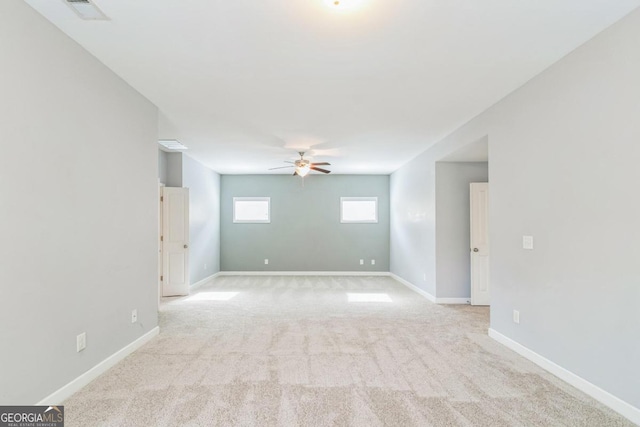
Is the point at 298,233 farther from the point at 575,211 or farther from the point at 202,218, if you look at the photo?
the point at 575,211

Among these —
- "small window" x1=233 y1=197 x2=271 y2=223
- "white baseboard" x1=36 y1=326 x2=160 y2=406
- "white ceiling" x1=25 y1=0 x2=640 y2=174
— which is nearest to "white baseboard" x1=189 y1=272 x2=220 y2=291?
"small window" x1=233 y1=197 x2=271 y2=223

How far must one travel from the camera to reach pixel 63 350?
2.51 m

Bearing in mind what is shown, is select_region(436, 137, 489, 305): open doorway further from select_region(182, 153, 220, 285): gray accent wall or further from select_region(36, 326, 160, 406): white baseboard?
select_region(182, 153, 220, 285): gray accent wall

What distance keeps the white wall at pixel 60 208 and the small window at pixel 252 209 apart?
17.6 feet

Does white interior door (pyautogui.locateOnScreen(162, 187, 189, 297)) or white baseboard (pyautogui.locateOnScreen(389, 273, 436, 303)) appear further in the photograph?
white interior door (pyautogui.locateOnScreen(162, 187, 189, 297))

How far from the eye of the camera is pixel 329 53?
275 cm

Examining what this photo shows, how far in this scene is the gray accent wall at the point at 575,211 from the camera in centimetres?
231

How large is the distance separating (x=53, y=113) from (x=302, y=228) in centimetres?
679

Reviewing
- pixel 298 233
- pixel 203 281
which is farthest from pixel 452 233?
pixel 203 281

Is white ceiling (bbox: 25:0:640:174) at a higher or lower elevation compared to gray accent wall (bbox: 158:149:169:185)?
higher

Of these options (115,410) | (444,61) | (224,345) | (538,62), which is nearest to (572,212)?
(538,62)

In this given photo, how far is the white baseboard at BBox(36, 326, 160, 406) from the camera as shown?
2426 millimetres

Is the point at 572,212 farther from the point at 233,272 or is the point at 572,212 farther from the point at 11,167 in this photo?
the point at 233,272

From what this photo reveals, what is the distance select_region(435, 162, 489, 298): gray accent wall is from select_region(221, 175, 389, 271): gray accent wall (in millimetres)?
3243
